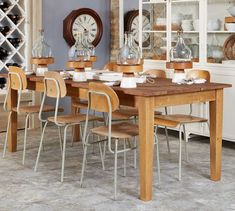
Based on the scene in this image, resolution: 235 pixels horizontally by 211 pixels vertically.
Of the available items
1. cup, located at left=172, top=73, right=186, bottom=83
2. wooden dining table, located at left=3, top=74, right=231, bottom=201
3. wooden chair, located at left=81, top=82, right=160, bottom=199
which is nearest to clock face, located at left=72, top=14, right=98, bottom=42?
wooden dining table, located at left=3, top=74, right=231, bottom=201

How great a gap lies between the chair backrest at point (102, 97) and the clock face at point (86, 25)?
3.34m

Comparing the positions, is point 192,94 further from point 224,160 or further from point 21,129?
point 21,129

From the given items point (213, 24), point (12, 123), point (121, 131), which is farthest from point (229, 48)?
point (12, 123)

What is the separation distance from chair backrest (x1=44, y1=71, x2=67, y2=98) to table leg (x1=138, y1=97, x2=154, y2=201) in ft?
2.91

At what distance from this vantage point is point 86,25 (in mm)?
7359

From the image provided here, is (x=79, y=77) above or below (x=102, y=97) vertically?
above

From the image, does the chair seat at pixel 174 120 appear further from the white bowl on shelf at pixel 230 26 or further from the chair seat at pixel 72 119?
the white bowl on shelf at pixel 230 26

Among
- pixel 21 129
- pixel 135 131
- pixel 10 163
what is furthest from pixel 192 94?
pixel 21 129

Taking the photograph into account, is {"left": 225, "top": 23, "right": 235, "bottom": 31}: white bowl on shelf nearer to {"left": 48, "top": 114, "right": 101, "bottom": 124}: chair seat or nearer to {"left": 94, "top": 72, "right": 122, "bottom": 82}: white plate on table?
{"left": 94, "top": 72, "right": 122, "bottom": 82}: white plate on table

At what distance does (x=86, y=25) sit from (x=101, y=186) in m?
→ 3.63

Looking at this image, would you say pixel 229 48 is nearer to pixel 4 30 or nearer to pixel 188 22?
pixel 188 22

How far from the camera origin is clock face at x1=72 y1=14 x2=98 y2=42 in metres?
7.23

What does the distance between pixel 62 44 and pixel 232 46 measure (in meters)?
2.51

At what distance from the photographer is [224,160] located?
5074 mm
